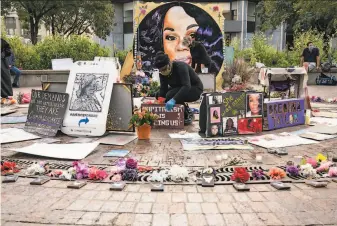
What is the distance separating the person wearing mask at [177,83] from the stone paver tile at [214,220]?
140 inches

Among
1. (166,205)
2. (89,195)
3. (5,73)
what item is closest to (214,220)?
(166,205)

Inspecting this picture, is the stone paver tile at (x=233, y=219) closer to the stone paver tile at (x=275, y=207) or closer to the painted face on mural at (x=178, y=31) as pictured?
the stone paver tile at (x=275, y=207)

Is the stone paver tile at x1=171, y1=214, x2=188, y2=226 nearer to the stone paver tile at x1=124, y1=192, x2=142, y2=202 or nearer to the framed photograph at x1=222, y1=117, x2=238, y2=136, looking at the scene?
the stone paver tile at x1=124, y1=192, x2=142, y2=202

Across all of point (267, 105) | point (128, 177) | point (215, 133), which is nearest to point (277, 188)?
point (128, 177)

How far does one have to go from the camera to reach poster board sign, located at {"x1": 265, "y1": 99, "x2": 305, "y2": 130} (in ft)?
21.8

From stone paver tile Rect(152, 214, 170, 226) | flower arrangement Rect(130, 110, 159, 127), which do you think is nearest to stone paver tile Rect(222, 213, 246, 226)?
stone paver tile Rect(152, 214, 170, 226)

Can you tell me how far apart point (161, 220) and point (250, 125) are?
12.3 feet

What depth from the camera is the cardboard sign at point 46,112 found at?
6273 mm

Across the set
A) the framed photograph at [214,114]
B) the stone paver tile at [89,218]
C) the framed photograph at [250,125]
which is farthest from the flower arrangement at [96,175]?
the framed photograph at [250,125]

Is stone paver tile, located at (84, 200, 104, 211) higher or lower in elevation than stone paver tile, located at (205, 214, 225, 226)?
higher

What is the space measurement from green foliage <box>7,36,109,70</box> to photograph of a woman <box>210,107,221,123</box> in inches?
441

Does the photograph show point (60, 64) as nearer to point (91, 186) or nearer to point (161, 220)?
point (91, 186)

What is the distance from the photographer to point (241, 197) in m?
3.54

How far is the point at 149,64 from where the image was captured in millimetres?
12844
